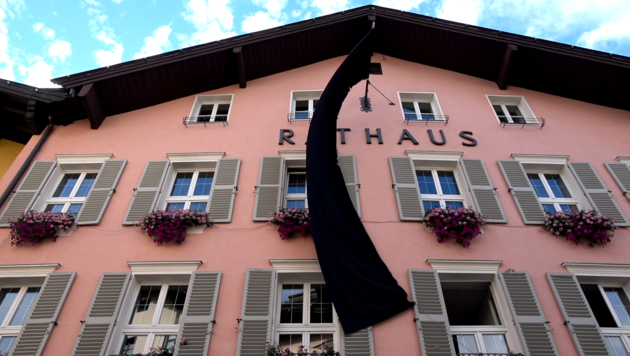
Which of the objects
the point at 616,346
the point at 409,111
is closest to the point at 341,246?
the point at 616,346

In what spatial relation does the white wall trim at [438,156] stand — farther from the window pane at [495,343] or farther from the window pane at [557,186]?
the window pane at [495,343]

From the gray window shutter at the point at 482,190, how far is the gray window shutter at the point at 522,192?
340 millimetres

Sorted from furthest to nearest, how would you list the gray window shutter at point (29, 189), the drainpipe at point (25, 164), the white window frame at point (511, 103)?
the white window frame at point (511, 103)
the drainpipe at point (25, 164)
the gray window shutter at point (29, 189)

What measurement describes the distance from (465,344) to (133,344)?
4689 mm

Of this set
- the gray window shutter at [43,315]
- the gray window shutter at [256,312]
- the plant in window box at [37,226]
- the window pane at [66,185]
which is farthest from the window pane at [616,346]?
the window pane at [66,185]

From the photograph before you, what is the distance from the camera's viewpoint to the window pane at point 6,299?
266 inches

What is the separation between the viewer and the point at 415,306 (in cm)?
642

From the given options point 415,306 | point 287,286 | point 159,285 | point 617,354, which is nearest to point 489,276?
point 415,306

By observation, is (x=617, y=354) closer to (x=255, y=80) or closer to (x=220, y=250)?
(x=220, y=250)

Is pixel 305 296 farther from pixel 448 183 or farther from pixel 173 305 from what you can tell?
pixel 448 183

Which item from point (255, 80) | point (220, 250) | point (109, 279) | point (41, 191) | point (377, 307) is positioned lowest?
point (377, 307)

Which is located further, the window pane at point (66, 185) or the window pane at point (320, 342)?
the window pane at point (66, 185)

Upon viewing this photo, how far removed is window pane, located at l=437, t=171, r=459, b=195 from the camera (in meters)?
8.43

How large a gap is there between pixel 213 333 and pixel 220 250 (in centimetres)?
139
